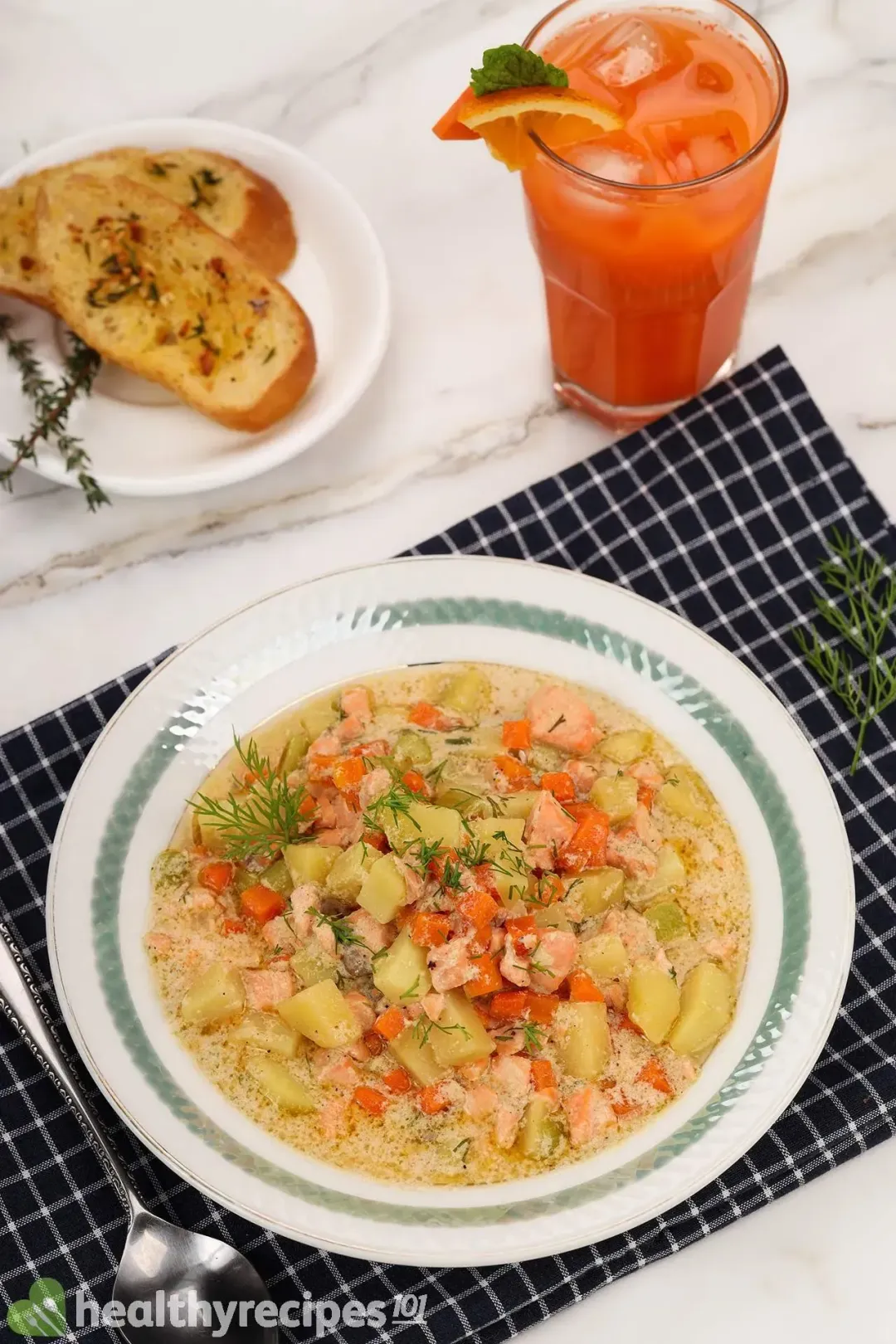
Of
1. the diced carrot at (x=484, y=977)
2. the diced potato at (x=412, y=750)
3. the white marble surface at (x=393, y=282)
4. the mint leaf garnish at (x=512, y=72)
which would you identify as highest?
the mint leaf garnish at (x=512, y=72)

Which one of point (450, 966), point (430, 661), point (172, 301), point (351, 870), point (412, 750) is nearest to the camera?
point (450, 966)

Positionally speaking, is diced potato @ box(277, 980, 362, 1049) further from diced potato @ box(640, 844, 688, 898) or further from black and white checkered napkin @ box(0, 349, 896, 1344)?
diced potato @ box(640, 844, 688, 898)

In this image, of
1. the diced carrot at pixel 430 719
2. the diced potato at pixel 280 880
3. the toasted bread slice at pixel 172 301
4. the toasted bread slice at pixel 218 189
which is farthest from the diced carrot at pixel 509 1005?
the toasted bread slice at pixel 218 189

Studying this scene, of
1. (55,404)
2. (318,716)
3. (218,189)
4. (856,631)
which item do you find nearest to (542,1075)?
(318,716)

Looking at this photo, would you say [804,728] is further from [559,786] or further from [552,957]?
[552,957]

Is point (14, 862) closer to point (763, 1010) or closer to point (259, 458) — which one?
point (259, 458)

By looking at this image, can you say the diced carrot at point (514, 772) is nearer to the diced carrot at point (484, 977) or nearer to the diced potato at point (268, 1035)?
the diced carrot at point (484, 977)

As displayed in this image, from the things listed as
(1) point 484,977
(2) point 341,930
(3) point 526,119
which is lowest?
(1) point 484,977
